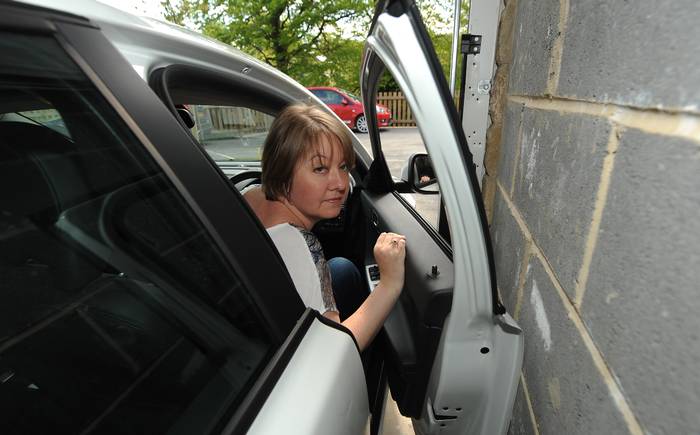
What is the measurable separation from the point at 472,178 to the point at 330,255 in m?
1.82

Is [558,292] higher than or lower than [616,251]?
lower

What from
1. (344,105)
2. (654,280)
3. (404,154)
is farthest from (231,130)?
(344,105)

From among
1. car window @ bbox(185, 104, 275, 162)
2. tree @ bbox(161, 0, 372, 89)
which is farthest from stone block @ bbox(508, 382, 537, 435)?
tree @ bbox(161, 0, 372, 89)

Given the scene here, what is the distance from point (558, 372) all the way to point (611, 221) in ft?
1.52

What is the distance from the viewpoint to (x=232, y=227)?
33.6 inches

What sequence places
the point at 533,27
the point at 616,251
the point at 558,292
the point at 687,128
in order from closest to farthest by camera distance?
the point at 687,128, the point at 616,251, the point at 558,292, the point at 533,27

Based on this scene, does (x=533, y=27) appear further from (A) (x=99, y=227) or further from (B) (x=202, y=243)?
(A) (x=99, y=227)

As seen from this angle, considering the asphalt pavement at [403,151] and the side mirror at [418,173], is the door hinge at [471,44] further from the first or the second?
the asphalt pavement at [403,151]

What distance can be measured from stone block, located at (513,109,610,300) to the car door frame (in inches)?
23.7

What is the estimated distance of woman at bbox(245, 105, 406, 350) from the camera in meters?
1.28

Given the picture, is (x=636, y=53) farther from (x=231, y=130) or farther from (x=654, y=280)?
(x=231, y=130)

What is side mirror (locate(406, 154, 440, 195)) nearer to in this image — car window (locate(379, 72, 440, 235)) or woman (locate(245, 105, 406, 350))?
woman (locate(245, 105, 406, 350))

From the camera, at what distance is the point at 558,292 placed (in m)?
0.95

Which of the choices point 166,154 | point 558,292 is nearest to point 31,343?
point 166,154
